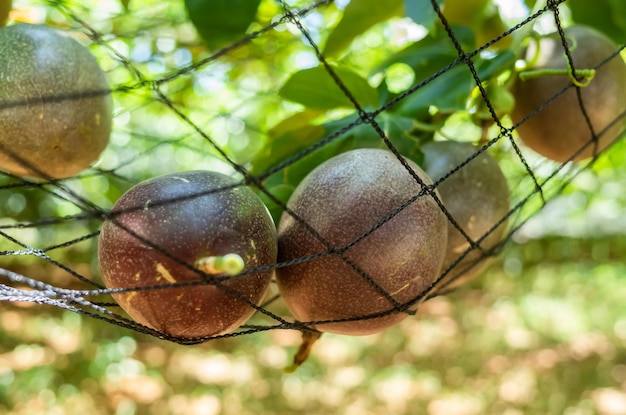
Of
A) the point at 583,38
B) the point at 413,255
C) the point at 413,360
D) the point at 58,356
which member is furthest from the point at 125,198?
the point at 413,360

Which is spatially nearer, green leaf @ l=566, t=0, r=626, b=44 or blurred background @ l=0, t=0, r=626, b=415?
green leaf @ l=566, t=0, r=626, b=44

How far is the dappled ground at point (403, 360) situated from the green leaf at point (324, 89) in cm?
109

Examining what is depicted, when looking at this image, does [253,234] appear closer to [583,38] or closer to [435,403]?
[583,38]

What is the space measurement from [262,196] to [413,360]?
5.20 ft

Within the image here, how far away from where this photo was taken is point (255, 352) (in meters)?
1.89

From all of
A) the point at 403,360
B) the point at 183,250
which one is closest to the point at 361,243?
the point at 183,250

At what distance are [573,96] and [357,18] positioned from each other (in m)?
0.25

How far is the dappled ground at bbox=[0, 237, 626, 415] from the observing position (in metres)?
1.68

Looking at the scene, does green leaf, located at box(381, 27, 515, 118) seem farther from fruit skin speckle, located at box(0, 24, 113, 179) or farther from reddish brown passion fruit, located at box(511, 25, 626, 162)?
fruit skin speckle, located at box(0, 24, 113, 179)

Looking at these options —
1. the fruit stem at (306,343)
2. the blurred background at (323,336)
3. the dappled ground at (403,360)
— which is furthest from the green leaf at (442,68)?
the dappled ground at (403,360)

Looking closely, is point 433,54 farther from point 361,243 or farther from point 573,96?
point 361,243

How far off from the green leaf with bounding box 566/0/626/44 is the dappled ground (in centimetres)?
92

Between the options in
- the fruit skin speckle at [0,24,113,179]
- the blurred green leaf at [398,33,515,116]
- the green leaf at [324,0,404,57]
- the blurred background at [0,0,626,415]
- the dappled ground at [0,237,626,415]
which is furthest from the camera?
the dappled ground at [0,237,626,415]

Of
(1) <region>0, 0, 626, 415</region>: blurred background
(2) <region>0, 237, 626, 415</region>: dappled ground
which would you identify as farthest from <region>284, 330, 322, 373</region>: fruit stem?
(2) <region>0, 237, 626, 415</region>: dappled ground
